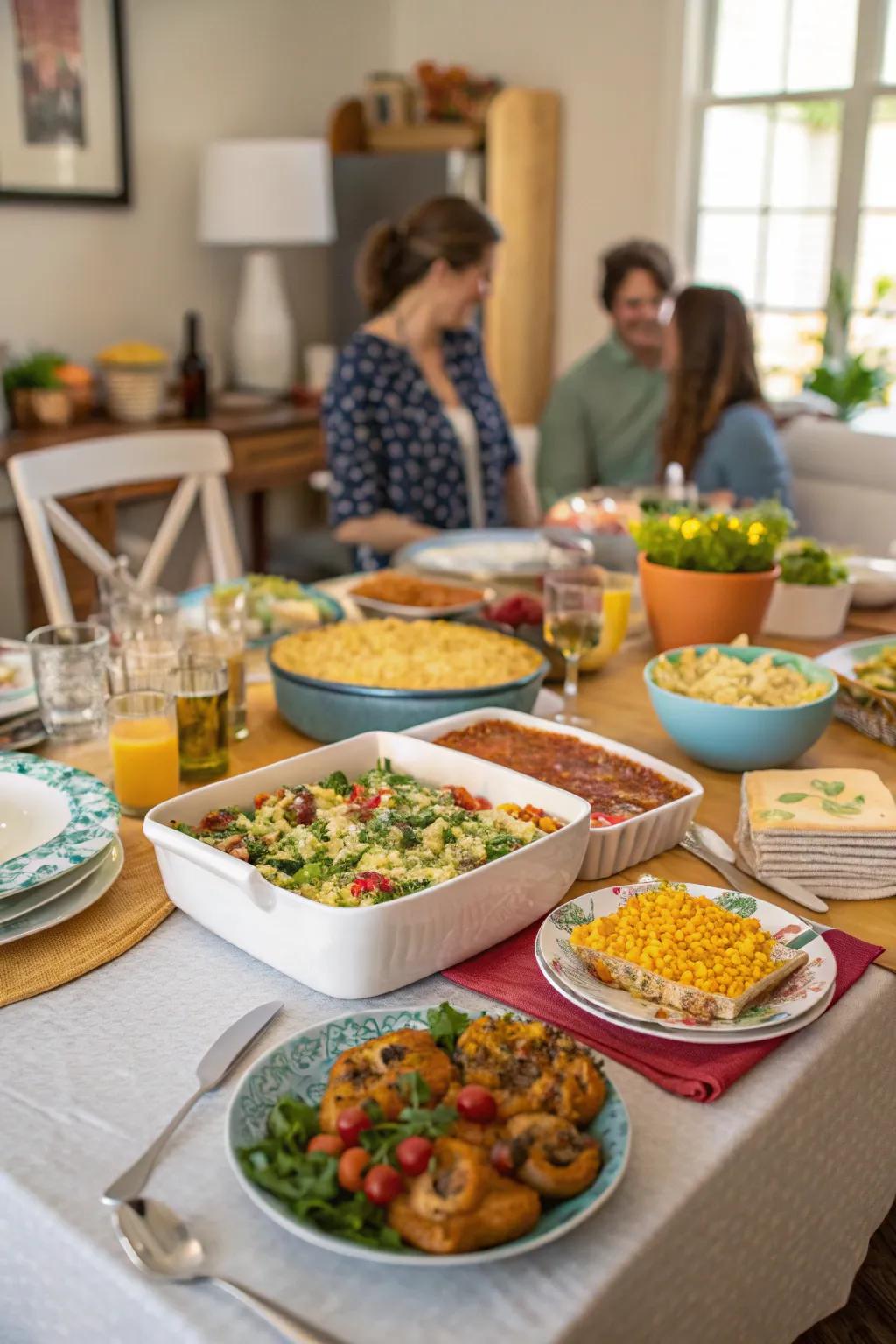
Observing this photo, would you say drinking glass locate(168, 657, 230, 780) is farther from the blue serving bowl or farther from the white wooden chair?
the white wooden chair

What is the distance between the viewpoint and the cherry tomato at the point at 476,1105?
77 centimetres

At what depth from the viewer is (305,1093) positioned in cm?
83

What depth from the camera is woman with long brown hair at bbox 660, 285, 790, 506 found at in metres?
3.08

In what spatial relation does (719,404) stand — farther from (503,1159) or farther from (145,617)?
(503,1159)

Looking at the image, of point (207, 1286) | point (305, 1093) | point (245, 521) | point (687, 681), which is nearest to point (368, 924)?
point (305, 1093)

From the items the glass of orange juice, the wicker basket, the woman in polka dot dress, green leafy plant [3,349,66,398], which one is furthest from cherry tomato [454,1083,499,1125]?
the wicker basket

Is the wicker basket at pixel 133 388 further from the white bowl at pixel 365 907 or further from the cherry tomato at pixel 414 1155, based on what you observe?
the cherry tomato at pixel 414 1155

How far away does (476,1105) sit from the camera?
0.77 meters

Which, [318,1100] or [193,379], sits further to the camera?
[193,379]

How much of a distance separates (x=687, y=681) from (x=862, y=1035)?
60cm

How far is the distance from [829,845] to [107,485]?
164cm

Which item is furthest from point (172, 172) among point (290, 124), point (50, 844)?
point (50, 844)

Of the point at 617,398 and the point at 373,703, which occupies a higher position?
the point at 617,398

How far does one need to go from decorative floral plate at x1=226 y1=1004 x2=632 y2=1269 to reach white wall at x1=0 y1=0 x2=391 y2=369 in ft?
12.3
